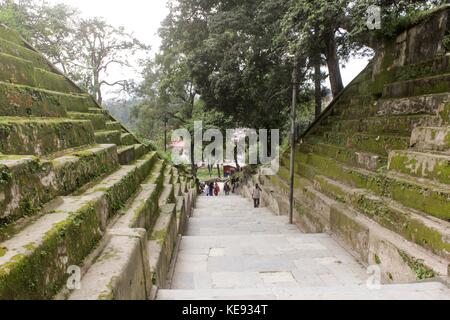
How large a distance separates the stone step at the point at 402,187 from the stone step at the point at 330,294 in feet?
3.43

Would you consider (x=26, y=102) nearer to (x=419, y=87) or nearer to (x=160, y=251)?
(x=160, y=251)

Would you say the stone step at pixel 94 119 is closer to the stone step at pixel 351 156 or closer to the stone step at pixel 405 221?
the stone step at pixel 405 221

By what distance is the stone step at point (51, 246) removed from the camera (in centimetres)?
194

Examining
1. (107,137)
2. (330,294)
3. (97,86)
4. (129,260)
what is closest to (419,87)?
(330,294)

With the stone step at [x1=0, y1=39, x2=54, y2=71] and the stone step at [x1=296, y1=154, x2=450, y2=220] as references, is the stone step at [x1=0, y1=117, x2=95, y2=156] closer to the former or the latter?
the stone step at [x1=0, y1=39, x2=54, y2=71]

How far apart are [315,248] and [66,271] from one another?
4.42 meters

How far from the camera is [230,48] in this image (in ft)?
40.7


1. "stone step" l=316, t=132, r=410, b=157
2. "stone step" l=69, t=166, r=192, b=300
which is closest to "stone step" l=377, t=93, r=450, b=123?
"stone step" l=316, t=132, r=410, b=157

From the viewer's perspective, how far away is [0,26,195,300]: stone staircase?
2.26 metres

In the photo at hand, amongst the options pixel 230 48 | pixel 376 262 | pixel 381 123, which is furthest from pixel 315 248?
pixel 230 48

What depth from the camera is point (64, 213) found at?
114 inches

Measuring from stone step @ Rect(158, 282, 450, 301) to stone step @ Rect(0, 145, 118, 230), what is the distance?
57.5 inches
